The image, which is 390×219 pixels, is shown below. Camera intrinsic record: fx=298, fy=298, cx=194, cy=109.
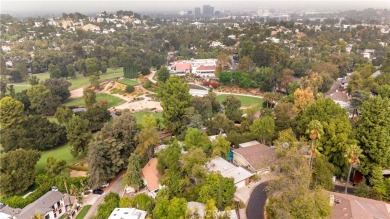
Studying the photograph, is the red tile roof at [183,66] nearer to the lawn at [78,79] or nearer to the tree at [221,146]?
the lawn at [78,79]

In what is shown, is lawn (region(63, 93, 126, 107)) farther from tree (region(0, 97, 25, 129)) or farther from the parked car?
the parked car

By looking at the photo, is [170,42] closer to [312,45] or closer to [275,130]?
[312,45]

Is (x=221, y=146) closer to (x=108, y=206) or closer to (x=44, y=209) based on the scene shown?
(x=108, y=206)

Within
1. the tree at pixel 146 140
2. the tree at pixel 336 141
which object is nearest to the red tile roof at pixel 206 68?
the tree at pixel 146 140

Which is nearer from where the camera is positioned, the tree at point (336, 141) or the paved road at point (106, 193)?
the paved road at point (106, 193)

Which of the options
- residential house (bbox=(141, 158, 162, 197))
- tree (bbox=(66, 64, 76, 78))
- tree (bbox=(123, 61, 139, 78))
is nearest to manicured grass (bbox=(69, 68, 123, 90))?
tree (bbox=(66, 64, 76, 78))

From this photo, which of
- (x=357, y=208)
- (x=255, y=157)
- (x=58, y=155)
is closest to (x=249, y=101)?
(x=255, y=157)

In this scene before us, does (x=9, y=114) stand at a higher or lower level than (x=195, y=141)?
lower
